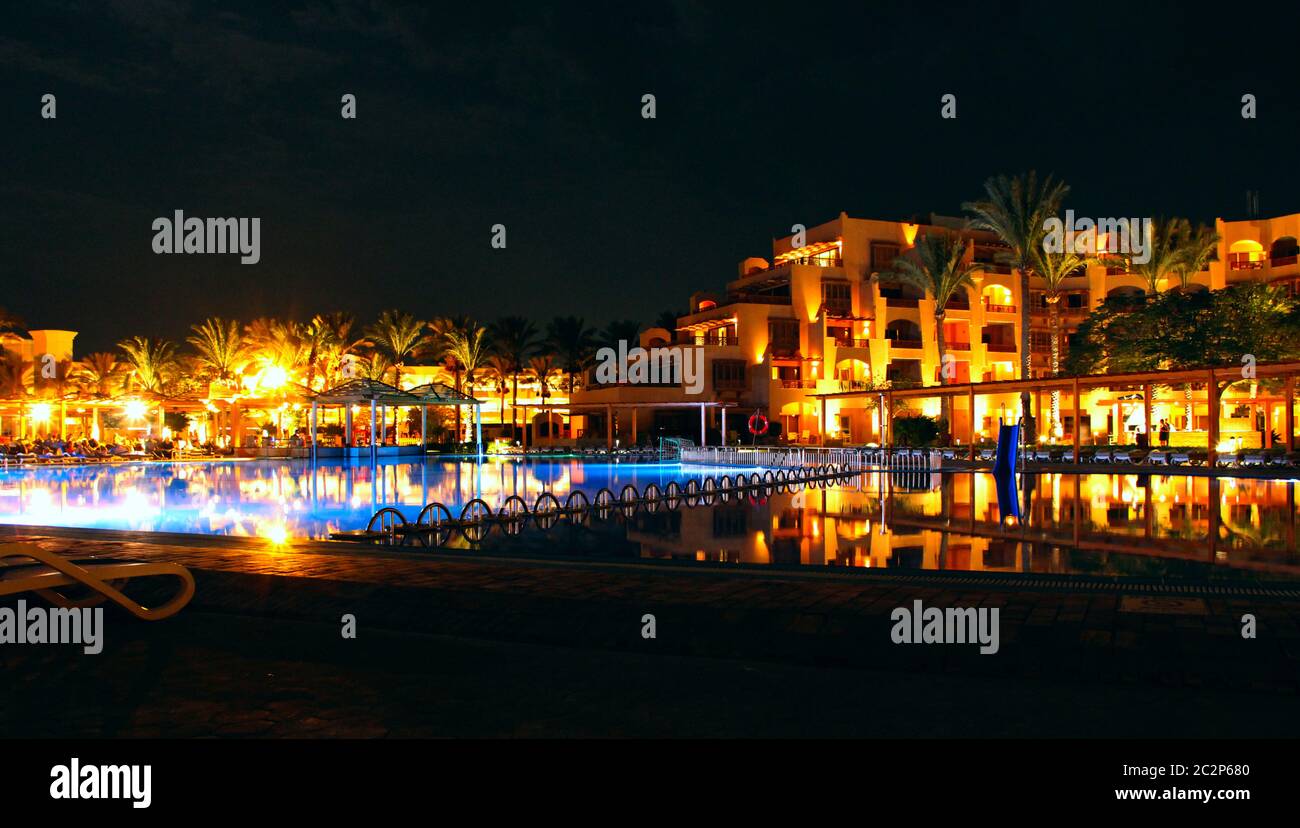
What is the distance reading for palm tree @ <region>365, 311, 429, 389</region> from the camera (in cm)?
5425

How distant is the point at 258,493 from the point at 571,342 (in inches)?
1414

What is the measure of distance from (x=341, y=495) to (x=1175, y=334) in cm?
2841

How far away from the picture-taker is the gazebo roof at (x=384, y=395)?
33.6 m

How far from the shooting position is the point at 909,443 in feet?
126

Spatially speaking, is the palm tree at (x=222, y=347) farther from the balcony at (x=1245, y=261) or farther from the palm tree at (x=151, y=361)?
the balcony at (x=1245, y=261)

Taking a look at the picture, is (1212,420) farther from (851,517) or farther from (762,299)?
(762,299)

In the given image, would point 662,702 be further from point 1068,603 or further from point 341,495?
point 341,495

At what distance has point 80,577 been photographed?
6.04 metres

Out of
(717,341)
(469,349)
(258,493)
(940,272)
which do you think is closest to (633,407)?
(717,341)

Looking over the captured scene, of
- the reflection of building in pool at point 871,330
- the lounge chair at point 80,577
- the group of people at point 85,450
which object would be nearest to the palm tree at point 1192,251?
the reflection of building in pool at point 871,330
